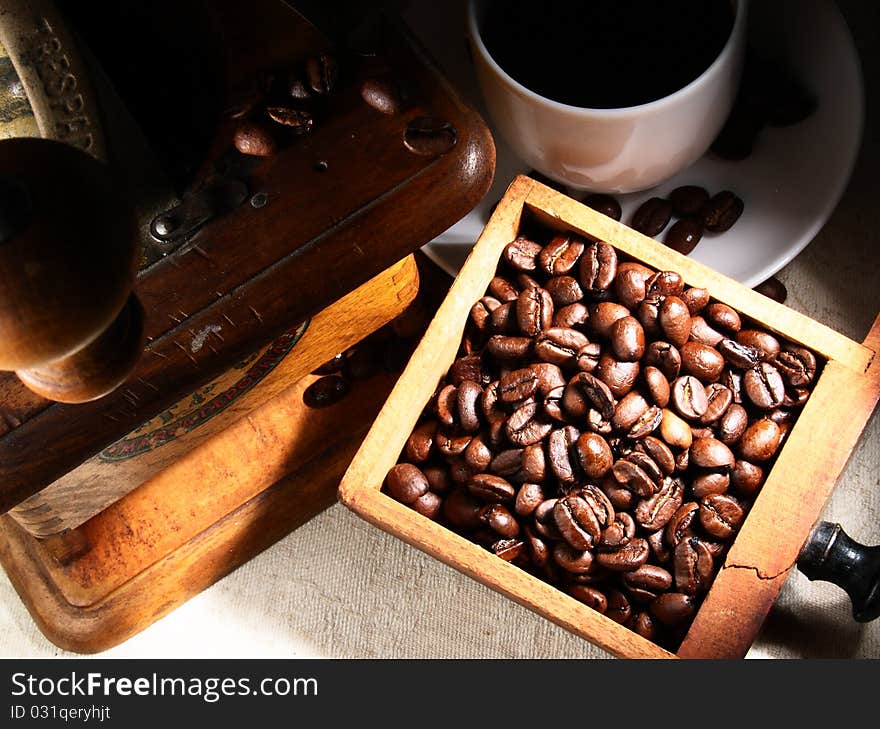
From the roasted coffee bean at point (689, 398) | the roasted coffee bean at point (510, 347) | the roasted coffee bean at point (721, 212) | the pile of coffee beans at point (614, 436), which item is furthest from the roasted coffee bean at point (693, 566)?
the roasted coffee bean at point (721, 212)

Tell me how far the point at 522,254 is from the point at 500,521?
23 cm

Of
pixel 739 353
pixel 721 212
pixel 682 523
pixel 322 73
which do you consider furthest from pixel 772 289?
pixel 322 73

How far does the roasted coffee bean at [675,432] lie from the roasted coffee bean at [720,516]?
50 mm

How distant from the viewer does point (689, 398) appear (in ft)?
2.94

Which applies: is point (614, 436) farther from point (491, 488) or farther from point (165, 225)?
point (165, 225)

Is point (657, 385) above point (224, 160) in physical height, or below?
below

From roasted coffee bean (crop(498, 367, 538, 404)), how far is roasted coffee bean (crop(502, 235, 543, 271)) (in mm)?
100

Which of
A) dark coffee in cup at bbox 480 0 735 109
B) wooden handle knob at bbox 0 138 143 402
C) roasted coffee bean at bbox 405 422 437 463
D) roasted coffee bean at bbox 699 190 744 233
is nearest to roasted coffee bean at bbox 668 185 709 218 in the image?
roasted coffee bean at bbox 699 190 744 233

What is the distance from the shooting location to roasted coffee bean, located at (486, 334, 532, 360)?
35.8 inches

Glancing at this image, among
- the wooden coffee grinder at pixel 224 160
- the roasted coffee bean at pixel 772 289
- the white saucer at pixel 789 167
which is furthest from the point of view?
the roasted coffee bean at pixel 772 289

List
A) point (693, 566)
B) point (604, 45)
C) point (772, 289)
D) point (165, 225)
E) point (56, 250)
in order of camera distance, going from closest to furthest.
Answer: point (56, 250), point (165, 225), point (693, 566), point (604, 45), point (772, 289)

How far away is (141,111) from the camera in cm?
74

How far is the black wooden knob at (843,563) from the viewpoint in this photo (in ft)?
2.96

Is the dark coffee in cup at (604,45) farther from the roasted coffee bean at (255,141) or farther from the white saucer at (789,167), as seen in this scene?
the roasted coffee bean at (255,141)
